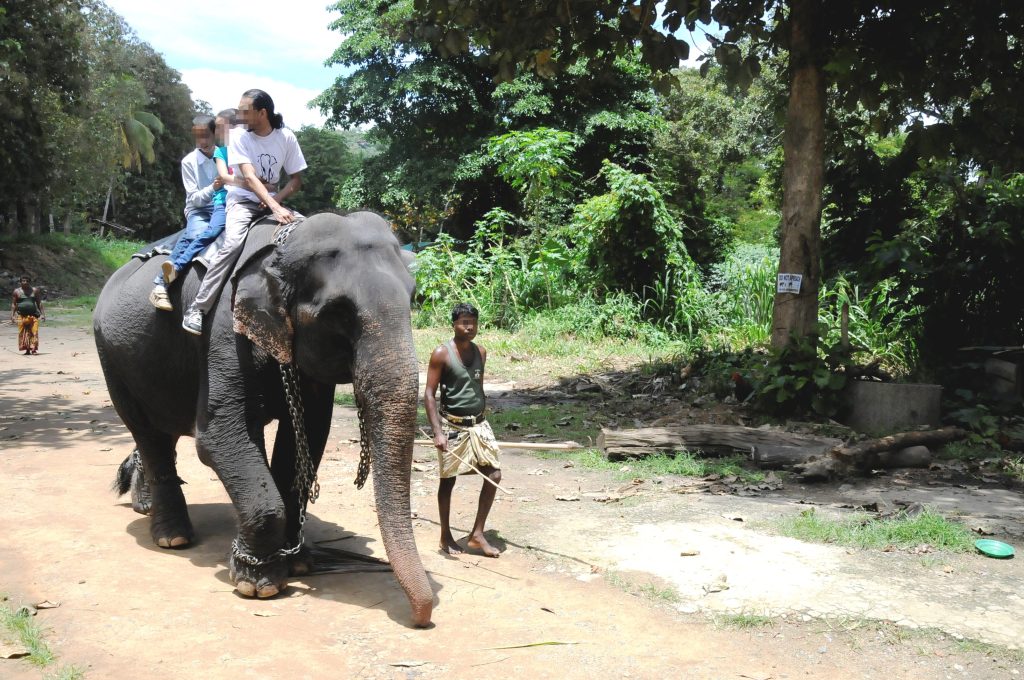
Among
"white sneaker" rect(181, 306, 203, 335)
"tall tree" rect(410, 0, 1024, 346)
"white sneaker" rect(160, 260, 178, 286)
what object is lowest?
"white sneaker" rect(181, 306, 203, 335)

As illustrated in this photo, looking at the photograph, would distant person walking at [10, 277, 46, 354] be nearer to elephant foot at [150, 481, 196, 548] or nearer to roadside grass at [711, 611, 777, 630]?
elephant foot at [150, 481, 196, 548]

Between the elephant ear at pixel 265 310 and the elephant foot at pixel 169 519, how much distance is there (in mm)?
1581

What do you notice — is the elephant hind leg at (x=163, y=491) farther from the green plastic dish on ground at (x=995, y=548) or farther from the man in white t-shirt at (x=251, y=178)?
the green plastic dish on ground at (x=995, y=548)

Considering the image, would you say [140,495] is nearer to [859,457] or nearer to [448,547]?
[448,547]

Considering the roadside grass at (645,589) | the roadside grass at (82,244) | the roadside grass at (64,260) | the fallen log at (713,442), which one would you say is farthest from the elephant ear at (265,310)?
the roadside grass at (82,244)

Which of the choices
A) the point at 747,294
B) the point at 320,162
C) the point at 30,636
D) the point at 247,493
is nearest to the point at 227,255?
the point at 247,493

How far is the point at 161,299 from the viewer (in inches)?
218

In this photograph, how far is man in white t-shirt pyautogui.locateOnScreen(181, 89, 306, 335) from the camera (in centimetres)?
520

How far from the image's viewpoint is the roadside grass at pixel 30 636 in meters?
3.80

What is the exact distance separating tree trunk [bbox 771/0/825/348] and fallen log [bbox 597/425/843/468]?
1.95m

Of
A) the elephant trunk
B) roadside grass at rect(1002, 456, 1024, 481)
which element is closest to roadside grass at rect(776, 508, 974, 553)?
roadside grass at rect(1002, 456, 1024, 481)

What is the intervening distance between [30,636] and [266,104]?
11.0ft

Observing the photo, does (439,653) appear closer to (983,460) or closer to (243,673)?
(243,673)

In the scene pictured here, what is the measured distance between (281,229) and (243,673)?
8.11ft
